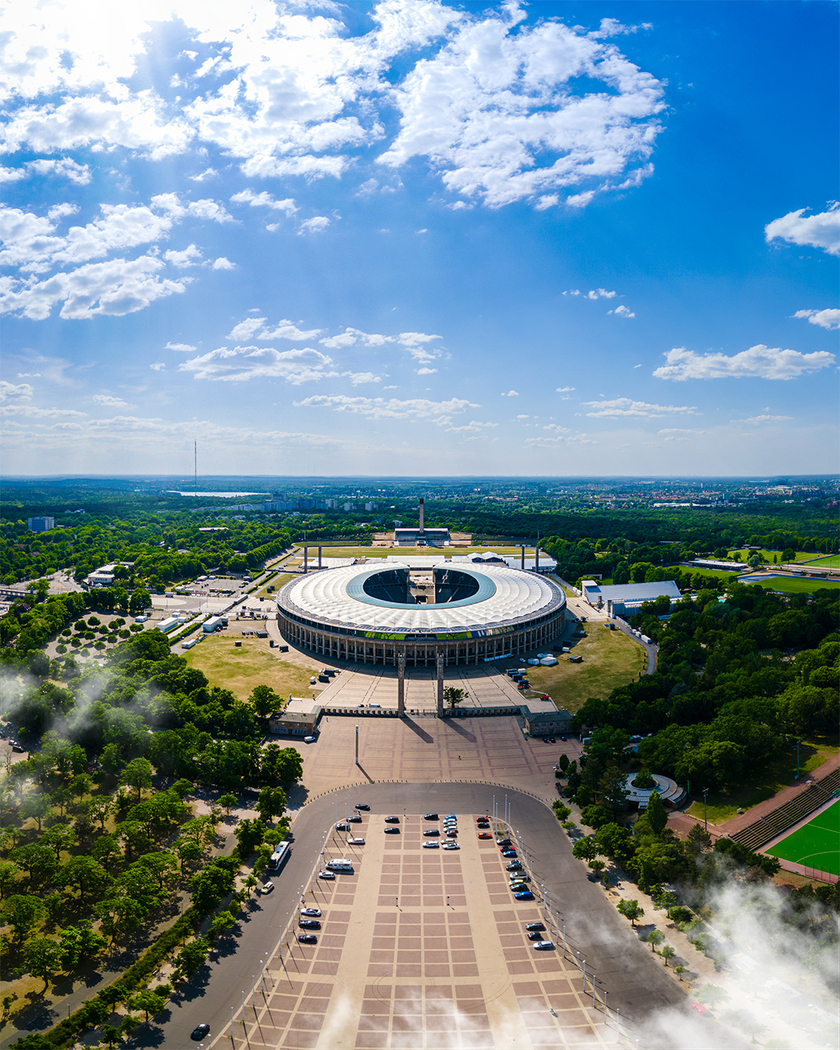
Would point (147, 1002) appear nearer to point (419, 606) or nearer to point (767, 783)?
point (767, 783)

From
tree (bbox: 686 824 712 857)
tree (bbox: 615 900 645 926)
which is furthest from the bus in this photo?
tree (bbox: 686 824 712 857)

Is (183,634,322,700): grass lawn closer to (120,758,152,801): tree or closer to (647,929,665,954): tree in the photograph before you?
(120,758,152,801): tree

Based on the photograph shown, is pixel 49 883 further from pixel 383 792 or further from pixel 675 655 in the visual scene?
pixel 675 655

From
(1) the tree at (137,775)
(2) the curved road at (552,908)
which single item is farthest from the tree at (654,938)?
(1) the tree at (137,775)

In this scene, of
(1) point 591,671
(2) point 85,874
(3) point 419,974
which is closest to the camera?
(3) point 419,974

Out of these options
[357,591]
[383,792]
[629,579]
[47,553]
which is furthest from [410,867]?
[47,553]

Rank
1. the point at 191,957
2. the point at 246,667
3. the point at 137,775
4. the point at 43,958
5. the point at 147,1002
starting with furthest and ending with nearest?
the point at 246,667 → the point at 137,775 → the point at 191,957 → the point at 43,958 → the point at 147,1002

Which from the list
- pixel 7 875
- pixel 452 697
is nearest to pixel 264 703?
pixel 452 697
